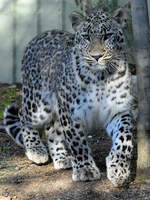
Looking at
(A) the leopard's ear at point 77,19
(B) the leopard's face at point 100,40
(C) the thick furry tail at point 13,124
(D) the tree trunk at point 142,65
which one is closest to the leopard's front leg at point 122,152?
(D) the tree trunk at point 142,65

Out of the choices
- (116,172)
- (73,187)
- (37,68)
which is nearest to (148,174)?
(116,172)

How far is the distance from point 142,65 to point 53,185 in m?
1.44

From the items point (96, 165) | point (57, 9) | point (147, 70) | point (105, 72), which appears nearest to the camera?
point (147, 70)

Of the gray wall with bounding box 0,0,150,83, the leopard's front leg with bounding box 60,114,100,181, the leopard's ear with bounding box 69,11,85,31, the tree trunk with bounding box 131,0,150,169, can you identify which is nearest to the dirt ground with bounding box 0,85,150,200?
the leopard's front leg with bounding box 60,114,100,181

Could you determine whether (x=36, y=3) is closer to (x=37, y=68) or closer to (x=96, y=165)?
(x=37, y=68)

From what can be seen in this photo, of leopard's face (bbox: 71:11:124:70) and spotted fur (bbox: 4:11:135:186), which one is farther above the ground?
leopard's face (bbox: 71:11:124:70)

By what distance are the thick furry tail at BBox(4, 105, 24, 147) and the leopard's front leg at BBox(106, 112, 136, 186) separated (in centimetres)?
176

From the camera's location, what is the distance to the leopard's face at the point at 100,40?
500cm

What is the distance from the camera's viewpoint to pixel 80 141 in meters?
5.20

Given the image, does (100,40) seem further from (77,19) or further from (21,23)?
(21,23)

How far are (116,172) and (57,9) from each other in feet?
18.6

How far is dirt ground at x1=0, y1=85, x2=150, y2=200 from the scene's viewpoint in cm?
476

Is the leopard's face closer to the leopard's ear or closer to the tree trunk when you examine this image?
the leopard's ear

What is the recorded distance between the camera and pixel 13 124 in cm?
674
